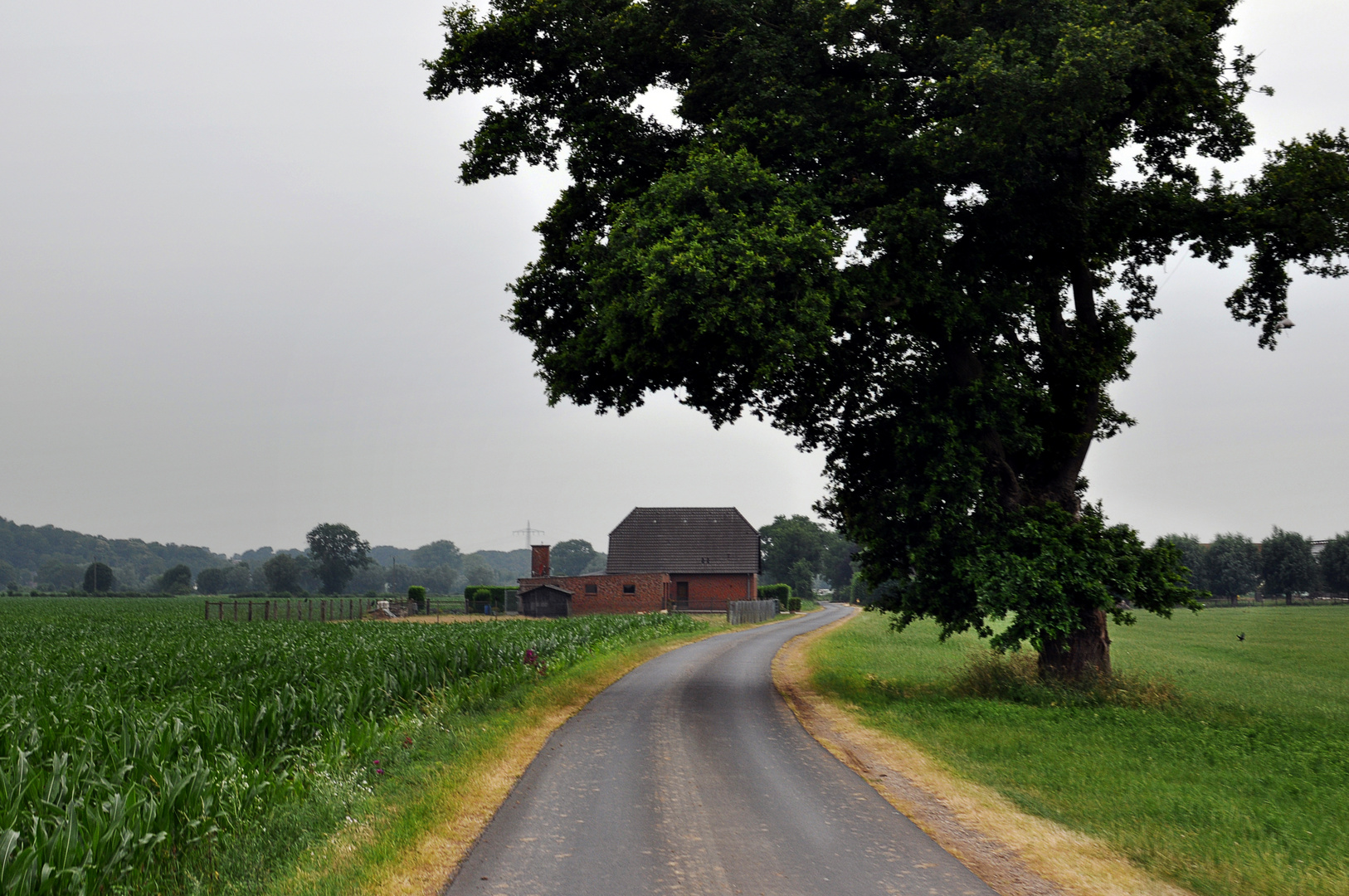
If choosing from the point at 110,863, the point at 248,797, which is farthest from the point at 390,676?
the point at 110,863

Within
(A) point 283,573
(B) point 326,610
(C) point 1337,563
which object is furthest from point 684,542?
(A) point 283,573

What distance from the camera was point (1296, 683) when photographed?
82.5ft

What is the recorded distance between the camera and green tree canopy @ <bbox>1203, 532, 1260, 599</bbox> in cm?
12888

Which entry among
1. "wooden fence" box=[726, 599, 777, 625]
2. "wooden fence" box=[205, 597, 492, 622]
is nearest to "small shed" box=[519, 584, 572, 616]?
"wooden fence" box=[205, 597, 492, 622]

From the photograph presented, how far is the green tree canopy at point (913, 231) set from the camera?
15234mm

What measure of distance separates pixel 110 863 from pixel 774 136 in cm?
1545

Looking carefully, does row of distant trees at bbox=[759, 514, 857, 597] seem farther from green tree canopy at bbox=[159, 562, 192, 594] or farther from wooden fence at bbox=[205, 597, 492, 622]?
green tree canopy at bbox=[159, 562, 192, 594]

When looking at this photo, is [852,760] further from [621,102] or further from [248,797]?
[621,102]

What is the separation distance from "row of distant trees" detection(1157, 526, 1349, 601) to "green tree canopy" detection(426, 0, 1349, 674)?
116 metres

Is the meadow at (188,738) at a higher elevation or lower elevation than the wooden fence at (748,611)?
higher

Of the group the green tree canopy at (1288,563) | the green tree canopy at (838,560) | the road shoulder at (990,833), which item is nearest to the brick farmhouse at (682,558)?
the road shoulder at (990,833)

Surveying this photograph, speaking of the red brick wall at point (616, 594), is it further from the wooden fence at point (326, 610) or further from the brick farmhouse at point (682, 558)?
the wooden fence at point (326, 610)

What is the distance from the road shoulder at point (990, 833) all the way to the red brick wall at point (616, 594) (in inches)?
2249

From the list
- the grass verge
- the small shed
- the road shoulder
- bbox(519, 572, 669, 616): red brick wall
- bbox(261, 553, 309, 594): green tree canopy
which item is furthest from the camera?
bbox(261, 553, 309, 594): green tree canopy
